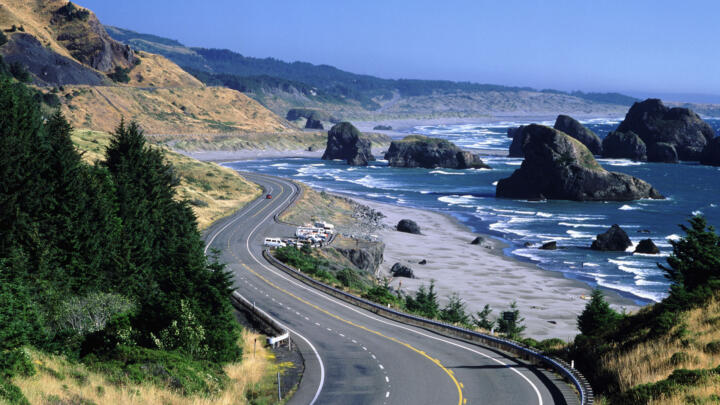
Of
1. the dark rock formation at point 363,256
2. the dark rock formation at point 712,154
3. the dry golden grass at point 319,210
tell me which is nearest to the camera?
the dark rock formation at point 363,256

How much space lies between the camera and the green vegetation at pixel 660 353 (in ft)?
72.7

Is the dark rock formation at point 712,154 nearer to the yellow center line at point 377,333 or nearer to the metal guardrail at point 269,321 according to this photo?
the yellow center line at point 377,333

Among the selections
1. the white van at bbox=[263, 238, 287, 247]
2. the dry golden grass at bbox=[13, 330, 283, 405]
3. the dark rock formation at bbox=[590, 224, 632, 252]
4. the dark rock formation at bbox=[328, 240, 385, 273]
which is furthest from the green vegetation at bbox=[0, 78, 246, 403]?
the dark rock formation at bbox=[590, 224, 632, 252]

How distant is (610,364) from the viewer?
28.5m

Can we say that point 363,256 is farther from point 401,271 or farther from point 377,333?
point 377,333

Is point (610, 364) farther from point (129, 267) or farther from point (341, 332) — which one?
point (129, 267)

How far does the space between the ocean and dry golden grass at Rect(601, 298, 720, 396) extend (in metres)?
38.6

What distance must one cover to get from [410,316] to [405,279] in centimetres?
3022

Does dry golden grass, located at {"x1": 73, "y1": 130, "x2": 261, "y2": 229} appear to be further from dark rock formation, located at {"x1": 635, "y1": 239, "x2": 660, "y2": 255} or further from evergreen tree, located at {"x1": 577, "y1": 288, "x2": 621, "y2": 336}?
dark rock formation, located at {"x1": 635, "y1": 239, "x2": 660, "y2": 255}

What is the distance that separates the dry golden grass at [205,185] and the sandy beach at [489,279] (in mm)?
24585

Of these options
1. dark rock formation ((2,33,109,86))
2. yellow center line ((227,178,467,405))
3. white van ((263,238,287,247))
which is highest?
dark rock formation ((2,33,109,86))

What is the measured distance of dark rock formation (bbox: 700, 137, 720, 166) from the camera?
19050 centimetres

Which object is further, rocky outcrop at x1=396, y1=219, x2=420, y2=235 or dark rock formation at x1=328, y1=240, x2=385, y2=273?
rocky outcrop at x1=396, y1=219, x2=420, y2=235

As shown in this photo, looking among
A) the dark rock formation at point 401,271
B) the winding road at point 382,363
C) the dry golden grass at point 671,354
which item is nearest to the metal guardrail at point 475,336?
the winding road at point 382,363
